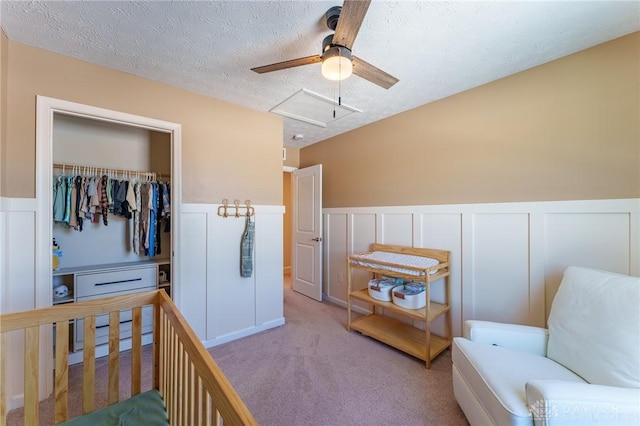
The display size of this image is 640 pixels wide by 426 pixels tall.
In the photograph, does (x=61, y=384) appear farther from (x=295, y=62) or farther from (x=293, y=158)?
(x=293, y=158)

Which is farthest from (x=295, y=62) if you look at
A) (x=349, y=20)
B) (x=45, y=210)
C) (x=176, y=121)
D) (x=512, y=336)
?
(x=512, y=336)

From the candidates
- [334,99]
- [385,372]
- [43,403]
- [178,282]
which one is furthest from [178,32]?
[385,372]

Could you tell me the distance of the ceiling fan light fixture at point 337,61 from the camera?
1347 mm

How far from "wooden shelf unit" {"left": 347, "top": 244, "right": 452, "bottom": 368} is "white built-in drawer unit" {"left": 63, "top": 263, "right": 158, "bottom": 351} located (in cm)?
200

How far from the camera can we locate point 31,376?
46.7 inches

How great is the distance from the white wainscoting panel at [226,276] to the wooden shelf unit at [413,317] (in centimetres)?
89

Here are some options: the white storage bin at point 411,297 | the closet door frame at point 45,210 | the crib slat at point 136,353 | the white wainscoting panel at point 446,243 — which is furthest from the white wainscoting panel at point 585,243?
the closet door frame at point 45,210

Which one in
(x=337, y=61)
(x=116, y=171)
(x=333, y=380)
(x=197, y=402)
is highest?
(x=337, y=61)

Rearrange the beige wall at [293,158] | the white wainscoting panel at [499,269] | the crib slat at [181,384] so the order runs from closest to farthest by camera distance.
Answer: the crib slat at [181,384] → the white wainscoting panel at [499,269] → the beige wall at [293,158]

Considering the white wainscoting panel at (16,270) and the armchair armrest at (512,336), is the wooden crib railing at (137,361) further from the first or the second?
the armchair armrest at (512,336)

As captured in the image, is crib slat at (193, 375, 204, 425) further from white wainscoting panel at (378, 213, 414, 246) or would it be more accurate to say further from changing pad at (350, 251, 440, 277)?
white wainscoting panel at (378, 213, 414, 246)

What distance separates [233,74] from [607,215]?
2.82m

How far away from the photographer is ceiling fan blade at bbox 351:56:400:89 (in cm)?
148

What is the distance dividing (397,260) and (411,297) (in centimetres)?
35
